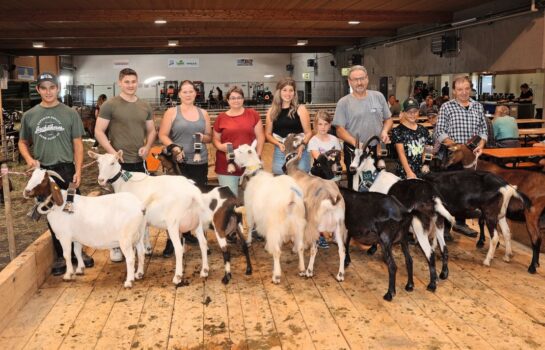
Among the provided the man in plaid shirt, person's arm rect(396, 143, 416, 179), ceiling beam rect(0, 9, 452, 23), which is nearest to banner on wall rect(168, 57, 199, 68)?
ceiling beam rect(0, 9, 452, 23)

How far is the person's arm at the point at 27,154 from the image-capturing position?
14.0 ft

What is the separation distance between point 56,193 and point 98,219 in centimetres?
37

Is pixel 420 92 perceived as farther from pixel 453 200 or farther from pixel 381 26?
pixel 453 200

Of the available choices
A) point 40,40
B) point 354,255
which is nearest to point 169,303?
point 354,255

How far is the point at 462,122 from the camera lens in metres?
5.29

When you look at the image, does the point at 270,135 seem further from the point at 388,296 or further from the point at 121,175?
the point at 388,296

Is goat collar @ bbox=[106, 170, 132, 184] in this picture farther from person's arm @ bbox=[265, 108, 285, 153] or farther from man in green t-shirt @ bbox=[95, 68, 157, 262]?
person's arm @ bbox=[265, 108, 285, 153]

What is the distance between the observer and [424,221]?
13.9ft

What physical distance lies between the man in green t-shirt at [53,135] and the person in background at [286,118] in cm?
173

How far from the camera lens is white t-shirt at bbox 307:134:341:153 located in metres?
5.01

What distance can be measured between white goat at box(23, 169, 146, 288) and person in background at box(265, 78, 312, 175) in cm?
148

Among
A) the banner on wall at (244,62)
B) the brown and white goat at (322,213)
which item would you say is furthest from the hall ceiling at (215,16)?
the banner on wall at (244,62)

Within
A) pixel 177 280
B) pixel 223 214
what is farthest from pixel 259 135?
pixel 177 280

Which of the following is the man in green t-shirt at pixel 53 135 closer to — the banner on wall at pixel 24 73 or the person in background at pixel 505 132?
the person in background at pixel 505 132
